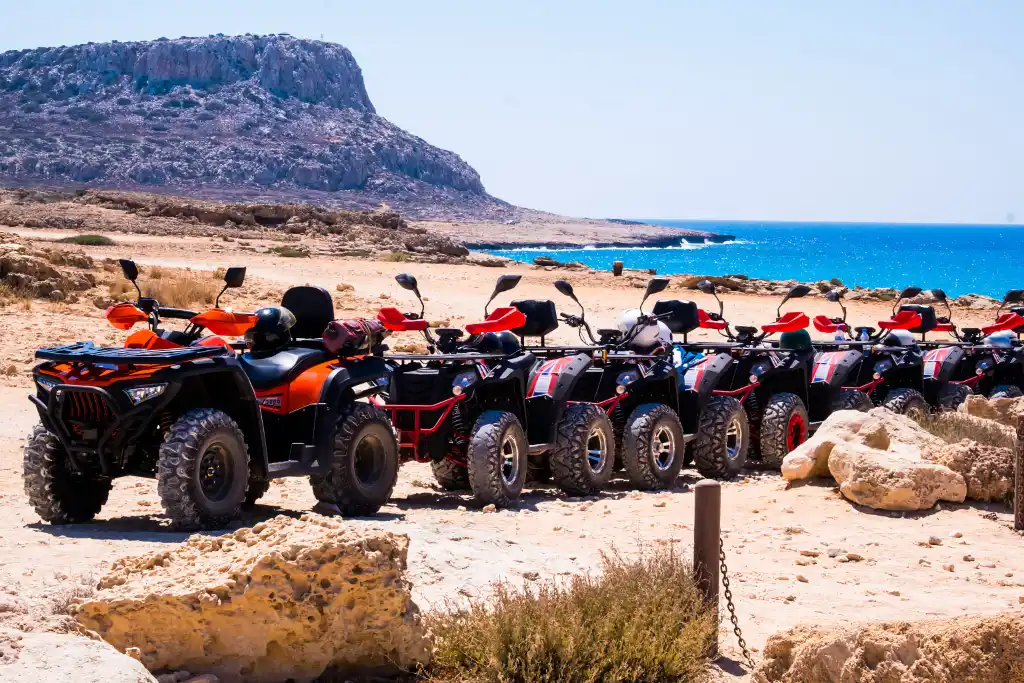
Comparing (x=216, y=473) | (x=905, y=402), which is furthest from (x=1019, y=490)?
(x=905, y=402)

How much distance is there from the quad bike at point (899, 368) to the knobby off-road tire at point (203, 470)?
840cm

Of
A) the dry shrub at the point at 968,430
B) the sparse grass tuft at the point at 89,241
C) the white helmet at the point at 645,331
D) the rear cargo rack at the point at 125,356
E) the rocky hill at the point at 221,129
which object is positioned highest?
the rocky hill at the point at 221,129

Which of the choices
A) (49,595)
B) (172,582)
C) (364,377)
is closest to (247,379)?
(364,377)

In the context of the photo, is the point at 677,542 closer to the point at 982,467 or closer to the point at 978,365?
the point at 982,467

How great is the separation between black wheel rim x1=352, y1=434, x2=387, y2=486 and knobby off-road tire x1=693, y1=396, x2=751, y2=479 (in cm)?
404

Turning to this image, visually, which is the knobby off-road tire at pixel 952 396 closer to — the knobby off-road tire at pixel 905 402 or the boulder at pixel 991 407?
the knobby off-road tire at pixel 905 402

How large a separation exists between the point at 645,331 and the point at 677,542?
4488mm

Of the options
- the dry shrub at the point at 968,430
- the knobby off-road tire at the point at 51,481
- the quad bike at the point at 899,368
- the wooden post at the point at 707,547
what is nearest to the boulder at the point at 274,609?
the wooden post at the point at 707,547

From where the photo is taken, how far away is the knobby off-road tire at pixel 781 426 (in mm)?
13258

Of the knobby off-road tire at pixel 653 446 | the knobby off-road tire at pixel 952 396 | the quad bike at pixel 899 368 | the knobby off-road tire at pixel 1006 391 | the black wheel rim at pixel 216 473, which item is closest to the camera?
the black wheel rim at pixel 216 473

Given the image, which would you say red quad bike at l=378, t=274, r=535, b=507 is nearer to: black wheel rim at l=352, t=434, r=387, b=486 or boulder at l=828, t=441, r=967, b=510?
black wheel rim at l=352, t=434, r=387, b=486

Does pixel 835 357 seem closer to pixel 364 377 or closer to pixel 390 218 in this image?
pixel 364 377

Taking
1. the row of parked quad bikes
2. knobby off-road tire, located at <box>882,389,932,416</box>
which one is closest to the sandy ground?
the row of parked quad bikes

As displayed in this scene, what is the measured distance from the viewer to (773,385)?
13945 millimetres
